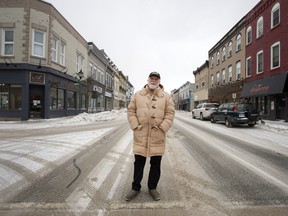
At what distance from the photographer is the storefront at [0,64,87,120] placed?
17453 millimetres

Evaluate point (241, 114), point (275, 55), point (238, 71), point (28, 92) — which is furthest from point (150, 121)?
point (238, 71)

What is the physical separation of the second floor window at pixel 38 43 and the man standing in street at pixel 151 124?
1734 centimetres

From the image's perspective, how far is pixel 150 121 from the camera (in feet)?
11.6

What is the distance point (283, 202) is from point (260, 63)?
68.0ft

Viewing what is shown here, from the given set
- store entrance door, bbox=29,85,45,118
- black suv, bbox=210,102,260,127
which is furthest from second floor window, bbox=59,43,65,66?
black suv, bbox=210,102,260,127

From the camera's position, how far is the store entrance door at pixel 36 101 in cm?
1826

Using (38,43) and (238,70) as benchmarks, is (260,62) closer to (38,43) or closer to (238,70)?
(238,70)

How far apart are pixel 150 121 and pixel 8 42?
18.6 meters

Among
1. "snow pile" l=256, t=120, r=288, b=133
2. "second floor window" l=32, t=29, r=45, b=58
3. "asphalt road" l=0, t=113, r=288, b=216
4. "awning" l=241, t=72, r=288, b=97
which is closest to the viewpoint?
"asphalt road" l=0, t=113, r=288, b=216

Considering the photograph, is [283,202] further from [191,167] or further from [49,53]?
[49,53]

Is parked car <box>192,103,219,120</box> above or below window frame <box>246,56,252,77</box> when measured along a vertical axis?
below

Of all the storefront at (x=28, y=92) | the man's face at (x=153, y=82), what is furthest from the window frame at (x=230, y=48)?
the man's face at (x=153, y=82)

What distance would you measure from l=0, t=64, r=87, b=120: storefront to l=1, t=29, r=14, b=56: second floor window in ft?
4.07

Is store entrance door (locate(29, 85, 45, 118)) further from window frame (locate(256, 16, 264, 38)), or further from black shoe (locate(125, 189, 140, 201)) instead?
window frame (locate(256, 16, 264, 38))
